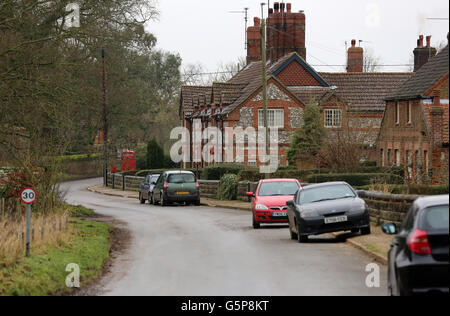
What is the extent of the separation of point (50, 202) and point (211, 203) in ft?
54.4

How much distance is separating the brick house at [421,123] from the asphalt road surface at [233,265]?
16.8 metres

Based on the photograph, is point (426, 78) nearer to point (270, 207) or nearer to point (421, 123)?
point (421, 123)

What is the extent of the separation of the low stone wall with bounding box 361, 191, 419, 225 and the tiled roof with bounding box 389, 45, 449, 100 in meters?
18.2

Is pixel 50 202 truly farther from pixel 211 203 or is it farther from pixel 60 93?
pixel 211 203

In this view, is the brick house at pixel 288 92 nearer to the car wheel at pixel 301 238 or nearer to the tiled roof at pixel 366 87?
the tiled roof at pixel 366 87

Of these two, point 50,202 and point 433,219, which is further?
point 50,202

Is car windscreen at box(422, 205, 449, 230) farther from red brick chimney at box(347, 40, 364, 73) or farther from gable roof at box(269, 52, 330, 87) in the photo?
red brick chimney at box(347, 40, 364, 73)

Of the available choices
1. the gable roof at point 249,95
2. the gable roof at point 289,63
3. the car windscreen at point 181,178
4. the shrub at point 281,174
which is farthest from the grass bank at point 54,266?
the gable roof at point 289,63

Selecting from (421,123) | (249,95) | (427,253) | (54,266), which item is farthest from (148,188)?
(427,253)

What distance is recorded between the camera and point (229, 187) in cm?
4238

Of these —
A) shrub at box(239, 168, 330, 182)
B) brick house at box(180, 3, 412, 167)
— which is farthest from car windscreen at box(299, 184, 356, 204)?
brick house at box(180, 3, 412, 167)

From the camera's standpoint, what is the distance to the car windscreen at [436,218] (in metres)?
9.91
